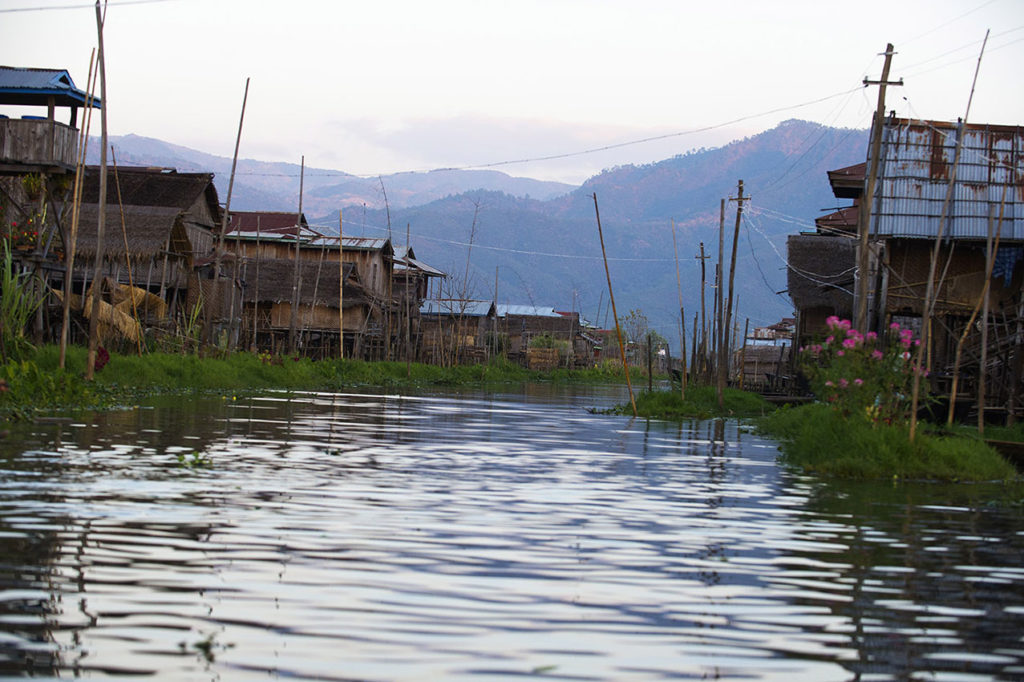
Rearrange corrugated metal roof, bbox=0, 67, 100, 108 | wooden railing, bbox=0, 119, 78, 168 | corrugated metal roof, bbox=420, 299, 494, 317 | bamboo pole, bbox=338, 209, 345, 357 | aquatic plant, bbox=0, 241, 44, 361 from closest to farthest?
aquatic plant, bbox=0, 241, 44, 361, wooden railing, bbox=0, 119, 78, 168, corrugated metal roof, bbox=0, 67, 100, 108, bamboo pole, bbox=338, 209, 345, 357, corrugated metal roof, bbox=420, 299, 494, 317

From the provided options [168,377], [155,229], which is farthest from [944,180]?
[155,229]

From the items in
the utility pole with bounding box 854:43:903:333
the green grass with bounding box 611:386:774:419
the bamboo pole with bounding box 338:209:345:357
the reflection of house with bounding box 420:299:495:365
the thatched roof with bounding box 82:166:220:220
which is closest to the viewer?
the utility pole with bounding box 854:43:903:333

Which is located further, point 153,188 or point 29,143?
point 153,188

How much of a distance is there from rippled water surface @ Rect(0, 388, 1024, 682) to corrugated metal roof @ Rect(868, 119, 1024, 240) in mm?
13279

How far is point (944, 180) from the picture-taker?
81.2 ft

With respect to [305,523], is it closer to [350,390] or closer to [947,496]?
[947,496]

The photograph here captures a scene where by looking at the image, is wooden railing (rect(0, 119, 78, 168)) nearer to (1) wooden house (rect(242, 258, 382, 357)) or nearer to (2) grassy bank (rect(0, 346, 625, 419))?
(2) grassy bank (rect(0, 346, 625, 419))

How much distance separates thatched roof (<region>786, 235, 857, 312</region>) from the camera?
1252 inches

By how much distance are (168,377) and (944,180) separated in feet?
55.9

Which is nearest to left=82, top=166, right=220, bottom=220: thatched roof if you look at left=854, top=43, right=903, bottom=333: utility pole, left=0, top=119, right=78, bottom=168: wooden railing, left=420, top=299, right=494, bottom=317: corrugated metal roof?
left=0, top=119, right=78, bottom=168: wooden railing

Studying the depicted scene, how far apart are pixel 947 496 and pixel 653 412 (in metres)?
13.6

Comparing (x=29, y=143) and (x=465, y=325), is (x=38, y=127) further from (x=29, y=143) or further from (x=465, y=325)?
(x=465, y=325)

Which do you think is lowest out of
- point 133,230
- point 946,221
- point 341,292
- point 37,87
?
point 341,292

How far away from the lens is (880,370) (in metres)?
15.1
